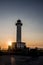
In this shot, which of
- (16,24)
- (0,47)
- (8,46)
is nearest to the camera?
(0,47)

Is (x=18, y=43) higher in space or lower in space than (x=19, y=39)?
lower

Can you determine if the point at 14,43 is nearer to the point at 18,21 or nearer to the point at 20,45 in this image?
the point at 20,45

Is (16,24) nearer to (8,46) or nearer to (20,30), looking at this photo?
(20,30)

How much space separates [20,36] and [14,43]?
5.86m

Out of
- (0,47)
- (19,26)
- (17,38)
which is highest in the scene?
(19,26)

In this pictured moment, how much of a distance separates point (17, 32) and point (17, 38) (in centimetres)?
390

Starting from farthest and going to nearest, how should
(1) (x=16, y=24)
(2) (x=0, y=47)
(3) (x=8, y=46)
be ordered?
1. (1) (x=16, y=24)
2. (3) (x=8, y=46)
3. (2) (x=0, y=47)

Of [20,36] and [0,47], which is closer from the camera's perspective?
[0,47]

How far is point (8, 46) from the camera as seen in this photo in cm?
9456

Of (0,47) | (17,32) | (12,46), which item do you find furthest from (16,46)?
(0,47)

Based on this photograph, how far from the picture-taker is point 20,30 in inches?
3856

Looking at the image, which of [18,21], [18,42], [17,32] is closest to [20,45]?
[18,42]

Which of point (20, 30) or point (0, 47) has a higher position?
point (20, 30)

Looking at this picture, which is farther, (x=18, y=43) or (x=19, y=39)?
(x=18, y=43)
